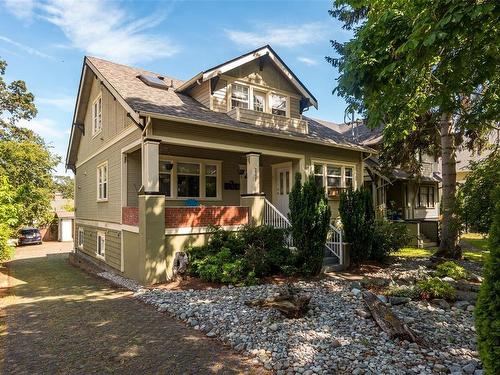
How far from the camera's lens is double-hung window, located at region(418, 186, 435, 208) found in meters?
22.4

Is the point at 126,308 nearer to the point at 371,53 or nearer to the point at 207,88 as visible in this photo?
the point at 371,53

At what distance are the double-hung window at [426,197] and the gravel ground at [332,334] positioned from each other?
1750 centimetres

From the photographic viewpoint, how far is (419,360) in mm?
4203

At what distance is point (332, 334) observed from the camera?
504 cm

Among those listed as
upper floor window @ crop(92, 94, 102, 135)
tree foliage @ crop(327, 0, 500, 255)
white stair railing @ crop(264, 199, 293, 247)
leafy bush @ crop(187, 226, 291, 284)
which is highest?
upper floor window @ crop(92, 94, 102, 135)

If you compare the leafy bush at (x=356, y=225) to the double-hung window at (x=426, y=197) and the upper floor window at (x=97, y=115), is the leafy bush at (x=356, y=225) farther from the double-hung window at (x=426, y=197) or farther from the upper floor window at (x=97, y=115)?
the double-hung window at (x=426, y=197)

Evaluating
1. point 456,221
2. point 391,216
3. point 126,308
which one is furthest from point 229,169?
point 391,216

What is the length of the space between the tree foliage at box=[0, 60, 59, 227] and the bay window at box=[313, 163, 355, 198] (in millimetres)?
21081

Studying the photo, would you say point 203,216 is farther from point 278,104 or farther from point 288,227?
point 278,104

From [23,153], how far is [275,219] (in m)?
22.8

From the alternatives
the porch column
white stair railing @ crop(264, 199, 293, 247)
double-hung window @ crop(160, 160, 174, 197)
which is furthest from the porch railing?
double-hung window @ crop(160, 160, 174, 197)

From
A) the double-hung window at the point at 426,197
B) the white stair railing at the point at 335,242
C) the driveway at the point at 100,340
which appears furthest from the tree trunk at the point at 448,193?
the driveway at the point at 100,340

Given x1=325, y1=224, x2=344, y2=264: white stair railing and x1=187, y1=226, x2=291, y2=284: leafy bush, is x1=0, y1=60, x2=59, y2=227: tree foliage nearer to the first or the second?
x1=187, y1=226, x2=291, y2=284: leafy bush

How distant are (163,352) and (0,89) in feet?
97.2
